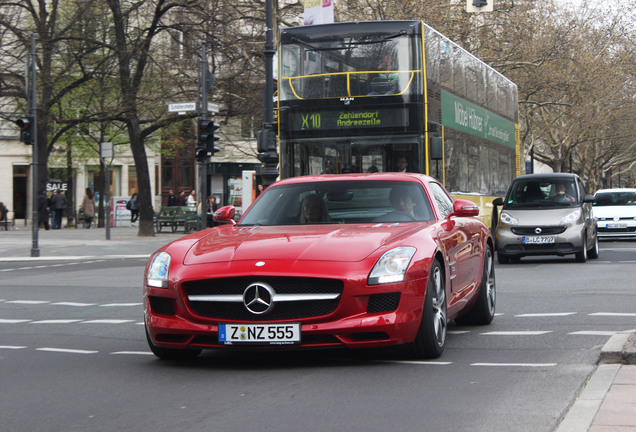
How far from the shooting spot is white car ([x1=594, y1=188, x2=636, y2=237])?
27.4m

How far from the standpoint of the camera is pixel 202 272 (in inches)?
275

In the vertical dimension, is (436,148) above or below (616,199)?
above

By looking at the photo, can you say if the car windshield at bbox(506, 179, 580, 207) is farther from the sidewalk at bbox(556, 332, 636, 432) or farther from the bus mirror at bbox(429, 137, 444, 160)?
the sidewalk at bbox(556, 332, 636, 432)

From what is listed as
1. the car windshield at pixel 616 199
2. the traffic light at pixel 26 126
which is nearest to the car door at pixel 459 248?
the traffic light at pixel 26 126

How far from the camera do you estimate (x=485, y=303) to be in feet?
31.4

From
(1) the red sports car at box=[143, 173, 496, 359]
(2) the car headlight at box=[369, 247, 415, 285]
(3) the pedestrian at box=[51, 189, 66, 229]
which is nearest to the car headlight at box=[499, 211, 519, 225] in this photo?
(1) the red sports car at box=[143, 173, 496, 359]

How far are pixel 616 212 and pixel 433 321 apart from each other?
21.7 metres

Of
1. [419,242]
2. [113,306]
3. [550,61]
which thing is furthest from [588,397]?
[550,61]

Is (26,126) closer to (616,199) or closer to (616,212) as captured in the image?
(616,212)

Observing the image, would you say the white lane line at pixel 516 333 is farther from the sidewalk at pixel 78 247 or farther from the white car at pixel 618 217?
the white car at pixel 618 217

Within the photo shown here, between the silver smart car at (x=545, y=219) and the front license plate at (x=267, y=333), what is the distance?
1252 cm

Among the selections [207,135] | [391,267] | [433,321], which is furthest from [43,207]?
[391,267]

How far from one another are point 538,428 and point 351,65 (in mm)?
13677

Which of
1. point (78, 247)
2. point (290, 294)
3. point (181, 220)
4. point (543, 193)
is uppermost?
point (543, 193)
